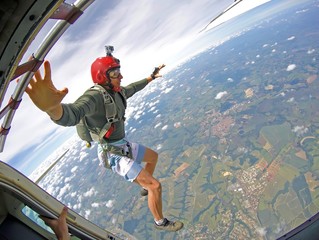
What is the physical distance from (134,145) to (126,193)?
48604 mm

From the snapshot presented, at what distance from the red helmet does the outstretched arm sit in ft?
3.64

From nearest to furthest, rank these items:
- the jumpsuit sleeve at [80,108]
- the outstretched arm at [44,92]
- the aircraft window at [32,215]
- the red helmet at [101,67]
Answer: the outstretched arm at [44,92] → the jumpsuit sleeve at [80,108] → the aircraft window at [32,215] → the red helmet at [101,67]

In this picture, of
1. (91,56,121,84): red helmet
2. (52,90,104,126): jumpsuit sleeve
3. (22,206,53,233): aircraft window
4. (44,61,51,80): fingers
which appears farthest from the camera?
(91,56,121,84): red helmet

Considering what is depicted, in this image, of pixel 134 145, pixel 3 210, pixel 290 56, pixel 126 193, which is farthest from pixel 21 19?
pixel 290 56

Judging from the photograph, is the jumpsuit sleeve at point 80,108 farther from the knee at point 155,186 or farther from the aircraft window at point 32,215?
the knee at point 155,186

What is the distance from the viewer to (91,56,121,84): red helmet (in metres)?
2.76

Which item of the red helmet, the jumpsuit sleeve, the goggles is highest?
the red helmet

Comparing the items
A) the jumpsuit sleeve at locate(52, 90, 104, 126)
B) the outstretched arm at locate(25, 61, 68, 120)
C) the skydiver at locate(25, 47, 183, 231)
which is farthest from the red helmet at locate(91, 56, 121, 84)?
the outstretched arm at locate(25, 61, 68, 120)

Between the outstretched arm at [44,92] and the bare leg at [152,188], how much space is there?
1.52 m

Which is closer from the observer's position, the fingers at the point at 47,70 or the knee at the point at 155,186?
the fingers at the point at 47,70

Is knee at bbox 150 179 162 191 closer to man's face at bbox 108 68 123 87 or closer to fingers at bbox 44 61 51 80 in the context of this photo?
man's face at bbox 108 68 123 87

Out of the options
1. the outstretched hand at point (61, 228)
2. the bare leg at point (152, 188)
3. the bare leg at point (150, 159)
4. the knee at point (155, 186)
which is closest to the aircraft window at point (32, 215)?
the outstretched hand at point (61, 228)

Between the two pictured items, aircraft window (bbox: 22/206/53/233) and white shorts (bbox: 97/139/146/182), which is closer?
aircraft window (bbox: 22/206/53/233)

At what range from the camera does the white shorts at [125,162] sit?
→ 284 cm
